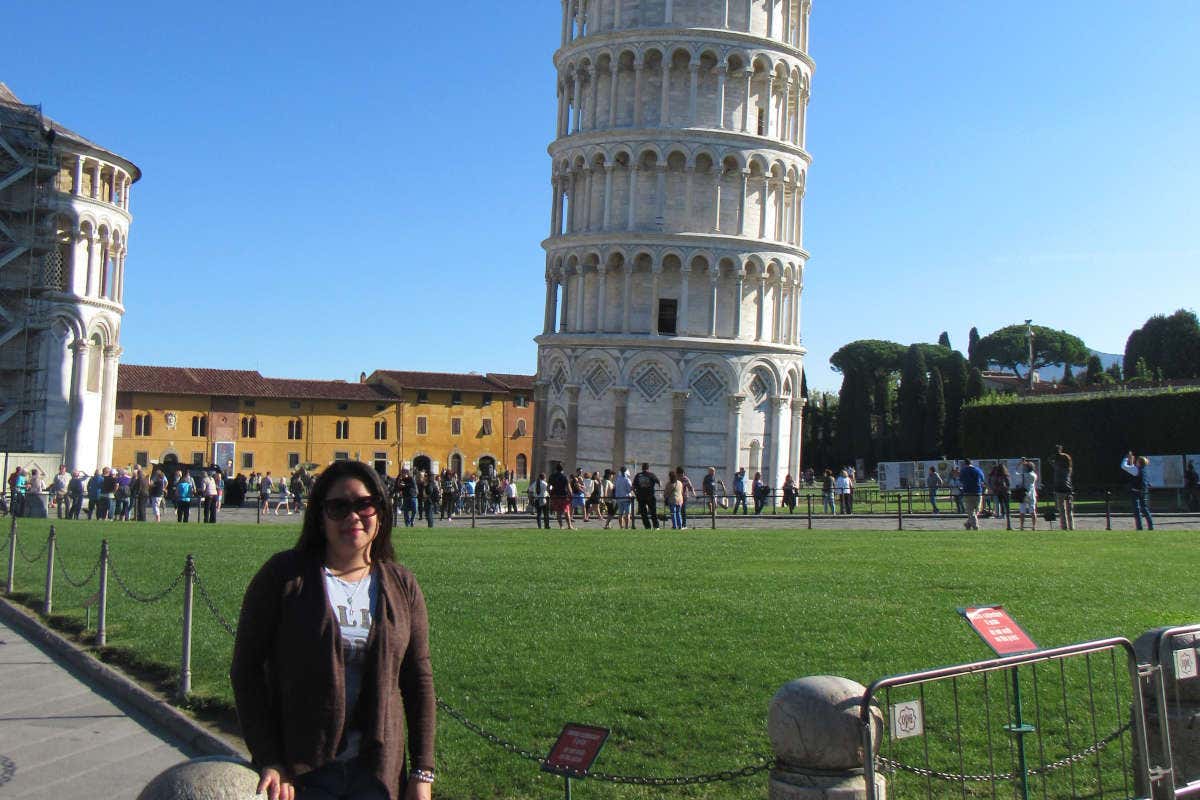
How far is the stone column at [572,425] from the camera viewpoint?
50312 mm

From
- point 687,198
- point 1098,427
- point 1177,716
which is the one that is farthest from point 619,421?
point 1177,716

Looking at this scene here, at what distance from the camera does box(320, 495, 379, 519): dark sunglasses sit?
4906 mm

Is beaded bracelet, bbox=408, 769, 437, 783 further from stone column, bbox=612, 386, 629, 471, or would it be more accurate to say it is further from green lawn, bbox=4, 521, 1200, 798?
stone column, bbox=612, 386, 629, 471

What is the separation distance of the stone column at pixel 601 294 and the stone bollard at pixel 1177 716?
42985mm

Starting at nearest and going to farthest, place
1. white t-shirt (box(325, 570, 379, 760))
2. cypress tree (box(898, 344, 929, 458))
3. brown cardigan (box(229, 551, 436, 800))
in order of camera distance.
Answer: brown cardigan (box(229, 551, 436, 800)), white t-shirt (box(325, 570, 379, 760)), cypress tree (box(898, 344, 929, 458))

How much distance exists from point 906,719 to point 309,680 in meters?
2.96

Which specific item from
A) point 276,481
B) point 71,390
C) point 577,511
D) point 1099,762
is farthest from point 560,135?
point 1099,762

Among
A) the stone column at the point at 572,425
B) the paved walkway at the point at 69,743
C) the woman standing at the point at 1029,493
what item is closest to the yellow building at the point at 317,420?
the stone column at the point at 572,425

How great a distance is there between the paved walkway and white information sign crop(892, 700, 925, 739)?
5.14 m

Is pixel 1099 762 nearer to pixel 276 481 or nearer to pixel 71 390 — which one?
pixel 71 390

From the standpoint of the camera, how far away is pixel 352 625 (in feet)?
15.6

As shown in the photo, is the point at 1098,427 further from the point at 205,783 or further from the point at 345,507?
the point at 205,783

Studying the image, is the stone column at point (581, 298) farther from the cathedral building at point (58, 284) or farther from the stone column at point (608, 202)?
the cathedral building at point (58, 284)

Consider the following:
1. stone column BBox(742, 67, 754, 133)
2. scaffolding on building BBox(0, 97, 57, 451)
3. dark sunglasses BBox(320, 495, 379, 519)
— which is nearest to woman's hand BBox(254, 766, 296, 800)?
dark sunglasses BBox(320, 495, 379, 519)
